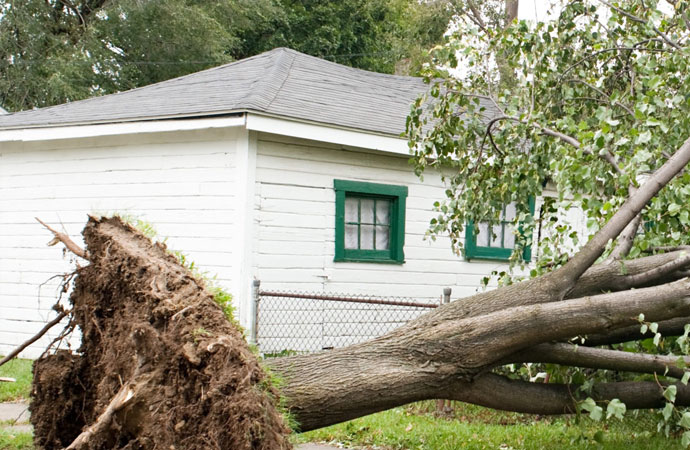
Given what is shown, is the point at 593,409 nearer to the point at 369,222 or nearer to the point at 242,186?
the point at 242,186

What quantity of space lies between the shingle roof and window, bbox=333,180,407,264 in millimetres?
832

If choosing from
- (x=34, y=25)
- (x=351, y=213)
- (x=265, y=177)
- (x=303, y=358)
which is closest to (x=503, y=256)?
(x=351, y=213)

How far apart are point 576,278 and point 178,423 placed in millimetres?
2599

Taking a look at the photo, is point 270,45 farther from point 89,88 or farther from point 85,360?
point 85,360

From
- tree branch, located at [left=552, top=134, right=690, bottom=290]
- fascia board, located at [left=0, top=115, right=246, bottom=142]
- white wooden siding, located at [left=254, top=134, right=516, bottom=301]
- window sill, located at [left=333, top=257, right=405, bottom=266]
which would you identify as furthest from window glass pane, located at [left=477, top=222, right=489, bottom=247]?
tree branch, located at [left=552, top=134, right=690, bottom=290]

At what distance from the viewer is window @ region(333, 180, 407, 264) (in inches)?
397

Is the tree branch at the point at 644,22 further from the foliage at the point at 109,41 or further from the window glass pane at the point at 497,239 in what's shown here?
the foliage at the point at 109,41

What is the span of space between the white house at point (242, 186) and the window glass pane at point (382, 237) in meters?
0.02

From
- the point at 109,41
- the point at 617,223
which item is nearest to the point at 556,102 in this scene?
the point at 617,223

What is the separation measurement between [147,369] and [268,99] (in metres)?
6.16

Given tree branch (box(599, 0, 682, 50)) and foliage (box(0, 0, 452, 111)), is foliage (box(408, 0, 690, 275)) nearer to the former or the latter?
tree branch (box(599, 0, 682, 50))

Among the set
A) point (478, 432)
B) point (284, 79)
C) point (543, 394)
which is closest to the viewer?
point (543, 394)

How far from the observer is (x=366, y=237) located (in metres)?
10.5

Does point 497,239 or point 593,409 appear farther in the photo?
point 497,239
